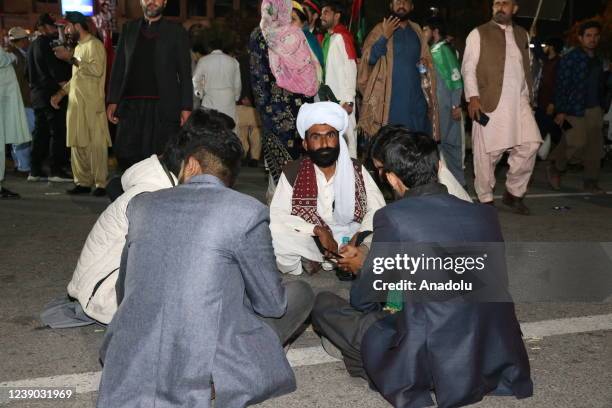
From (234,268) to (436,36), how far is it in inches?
264

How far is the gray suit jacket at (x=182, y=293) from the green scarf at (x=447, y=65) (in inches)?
241

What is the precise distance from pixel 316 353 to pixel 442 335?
110 centimetres

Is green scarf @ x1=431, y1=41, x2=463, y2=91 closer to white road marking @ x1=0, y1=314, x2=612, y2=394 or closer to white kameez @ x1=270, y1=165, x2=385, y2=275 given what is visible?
white kameez @ x1=270, y1=165, x2=385, y2=275

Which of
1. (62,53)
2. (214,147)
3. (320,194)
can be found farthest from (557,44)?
(214,147)

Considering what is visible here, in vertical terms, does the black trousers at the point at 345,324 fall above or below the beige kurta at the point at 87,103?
below

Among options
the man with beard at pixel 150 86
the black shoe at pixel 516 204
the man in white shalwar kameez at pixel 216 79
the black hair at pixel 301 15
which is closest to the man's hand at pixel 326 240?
the man with beard at pixel 150 86

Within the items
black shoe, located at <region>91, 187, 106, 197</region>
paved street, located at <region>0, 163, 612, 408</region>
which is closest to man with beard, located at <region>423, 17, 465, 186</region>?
paved street, located at <region>0, 163, 612, 408</region>

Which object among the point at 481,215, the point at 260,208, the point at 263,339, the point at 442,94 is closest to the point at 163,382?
the point at 263,339

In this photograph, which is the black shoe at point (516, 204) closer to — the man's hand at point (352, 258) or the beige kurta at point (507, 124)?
the beige kurta at point (507, 124)

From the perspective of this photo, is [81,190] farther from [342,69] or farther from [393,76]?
[393,76]

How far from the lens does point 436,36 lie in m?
9.47

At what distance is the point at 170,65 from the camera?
7348mm

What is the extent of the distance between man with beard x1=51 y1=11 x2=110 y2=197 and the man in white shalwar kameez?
1.97 metres

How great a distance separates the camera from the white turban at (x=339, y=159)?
219 inches
